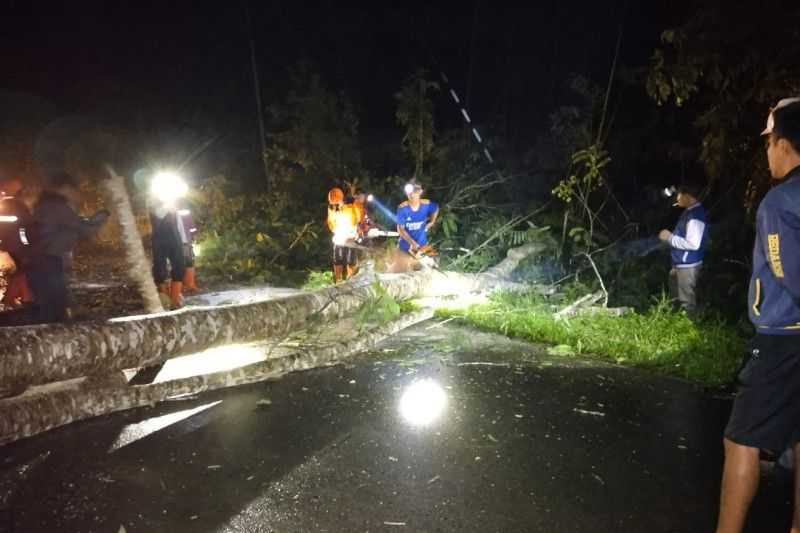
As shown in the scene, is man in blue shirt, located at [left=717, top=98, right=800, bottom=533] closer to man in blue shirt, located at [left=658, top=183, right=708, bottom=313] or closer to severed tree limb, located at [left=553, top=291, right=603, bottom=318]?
man in blue shirt, located at [left=658, top=183, right=708, bottom=313]

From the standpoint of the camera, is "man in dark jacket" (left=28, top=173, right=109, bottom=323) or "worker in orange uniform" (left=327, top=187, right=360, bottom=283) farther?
"worker in orange uniform" (left=327, top=187, right=360, bottom=283)

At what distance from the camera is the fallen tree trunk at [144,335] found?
339cm

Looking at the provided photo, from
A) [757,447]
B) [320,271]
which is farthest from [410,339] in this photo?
[320,271]

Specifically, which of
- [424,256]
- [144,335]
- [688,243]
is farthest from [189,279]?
[688,243]

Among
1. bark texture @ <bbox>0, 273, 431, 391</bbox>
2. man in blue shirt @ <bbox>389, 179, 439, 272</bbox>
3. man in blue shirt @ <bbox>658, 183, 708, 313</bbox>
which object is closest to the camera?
bark texture @ <bbox>0, 273, 431, 391</bbox>

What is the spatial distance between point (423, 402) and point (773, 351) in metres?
2.43

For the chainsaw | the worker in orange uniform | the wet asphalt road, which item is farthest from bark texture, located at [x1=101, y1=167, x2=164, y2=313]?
the worker in orange uniform

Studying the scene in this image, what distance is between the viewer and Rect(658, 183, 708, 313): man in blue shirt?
5848 mm

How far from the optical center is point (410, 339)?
5.93 metres

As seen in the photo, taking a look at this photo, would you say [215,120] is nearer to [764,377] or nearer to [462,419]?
[462,419]

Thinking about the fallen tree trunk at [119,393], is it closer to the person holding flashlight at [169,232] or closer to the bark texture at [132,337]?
the bark texture at [132,337]

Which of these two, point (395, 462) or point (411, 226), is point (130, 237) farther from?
point (411, 226)

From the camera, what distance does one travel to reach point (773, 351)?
6.92ft

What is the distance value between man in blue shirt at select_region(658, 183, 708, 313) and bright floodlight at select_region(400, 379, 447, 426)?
3.41m
